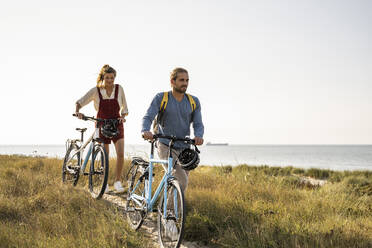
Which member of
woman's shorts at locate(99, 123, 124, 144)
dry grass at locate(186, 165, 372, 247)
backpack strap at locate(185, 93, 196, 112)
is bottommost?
dry grass at locate(186, 165, 372, 247)

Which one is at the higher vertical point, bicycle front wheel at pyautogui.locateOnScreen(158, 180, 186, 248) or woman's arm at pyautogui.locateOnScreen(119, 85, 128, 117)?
woman's arm at pyautogui.locateOnScreen(119, 85, 128, 117)

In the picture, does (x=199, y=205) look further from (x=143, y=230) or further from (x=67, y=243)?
(x=67, y=243)

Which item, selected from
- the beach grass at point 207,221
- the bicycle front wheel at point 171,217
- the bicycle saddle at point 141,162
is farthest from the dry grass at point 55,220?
the bicycle saddle at point 141,162

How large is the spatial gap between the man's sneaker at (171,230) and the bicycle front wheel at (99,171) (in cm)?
234

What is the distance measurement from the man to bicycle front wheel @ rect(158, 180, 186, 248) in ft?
1.96

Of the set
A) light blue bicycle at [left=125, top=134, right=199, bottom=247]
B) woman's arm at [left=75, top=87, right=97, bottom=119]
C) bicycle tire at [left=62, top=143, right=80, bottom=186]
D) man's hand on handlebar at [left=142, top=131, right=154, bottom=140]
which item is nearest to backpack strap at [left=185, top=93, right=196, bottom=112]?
light blue bicycle at [left=125, top=134, right=199, bottom=247]

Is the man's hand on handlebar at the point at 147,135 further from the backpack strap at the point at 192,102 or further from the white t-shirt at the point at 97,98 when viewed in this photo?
the white t-shirt at the point at 97,98

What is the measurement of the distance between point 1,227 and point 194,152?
243 centimetres

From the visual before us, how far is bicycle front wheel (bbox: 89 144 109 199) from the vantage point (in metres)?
5.41

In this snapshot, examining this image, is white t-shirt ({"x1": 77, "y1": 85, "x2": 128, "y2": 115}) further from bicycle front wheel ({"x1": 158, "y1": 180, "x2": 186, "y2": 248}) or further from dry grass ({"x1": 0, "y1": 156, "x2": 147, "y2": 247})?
bicycle front wheel ({"x1": 158, "y1": 180, "x2": 186, "y2": 248})

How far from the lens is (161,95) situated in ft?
13.2

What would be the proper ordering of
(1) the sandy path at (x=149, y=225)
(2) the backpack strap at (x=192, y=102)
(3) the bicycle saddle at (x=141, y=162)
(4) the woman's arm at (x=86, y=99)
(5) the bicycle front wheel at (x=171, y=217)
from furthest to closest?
(4) the woman's arm at (x=86, y=99)
(3) the bicycle saddle at (x=141, y=162)
(2) the backpack strap at (x=192, y=102)
(1) the sandy path at (x=149, y=225)
(5) the bicycle front wheel at (x=171, y=217)

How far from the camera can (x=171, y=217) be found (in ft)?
10.6

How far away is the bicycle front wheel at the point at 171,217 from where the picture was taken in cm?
320
